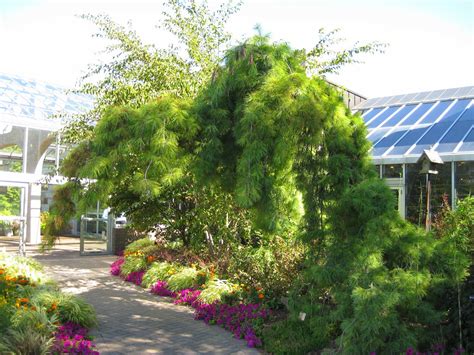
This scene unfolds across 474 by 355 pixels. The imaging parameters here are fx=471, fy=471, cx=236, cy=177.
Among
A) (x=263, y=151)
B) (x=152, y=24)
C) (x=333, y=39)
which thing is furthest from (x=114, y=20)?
(x=263, y=151)

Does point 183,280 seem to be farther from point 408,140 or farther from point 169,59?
point 408,140

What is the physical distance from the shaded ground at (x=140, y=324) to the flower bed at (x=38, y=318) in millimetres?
289

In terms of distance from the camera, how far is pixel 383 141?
12930 mm

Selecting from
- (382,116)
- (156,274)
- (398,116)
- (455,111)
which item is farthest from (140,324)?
(382,116)

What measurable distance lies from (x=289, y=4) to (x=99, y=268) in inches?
328

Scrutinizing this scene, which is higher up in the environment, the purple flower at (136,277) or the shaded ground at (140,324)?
the purple flower at (136,277)

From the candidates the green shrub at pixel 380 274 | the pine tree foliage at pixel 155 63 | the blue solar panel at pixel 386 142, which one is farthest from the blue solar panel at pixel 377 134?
the green shrub at pixel 380 274

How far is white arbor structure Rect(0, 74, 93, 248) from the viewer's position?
591 inches

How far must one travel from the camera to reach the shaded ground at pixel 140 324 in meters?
5.32

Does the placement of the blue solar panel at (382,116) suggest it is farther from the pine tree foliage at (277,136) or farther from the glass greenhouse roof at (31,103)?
the pine tree foliage at (277,136)

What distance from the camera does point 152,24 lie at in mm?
9180

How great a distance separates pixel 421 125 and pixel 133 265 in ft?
28.8

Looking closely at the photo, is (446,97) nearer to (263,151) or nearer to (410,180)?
(410,180)

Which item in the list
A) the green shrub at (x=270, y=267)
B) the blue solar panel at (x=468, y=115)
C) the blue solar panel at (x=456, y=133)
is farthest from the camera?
the blue solar panel at (x=468, y=115)
